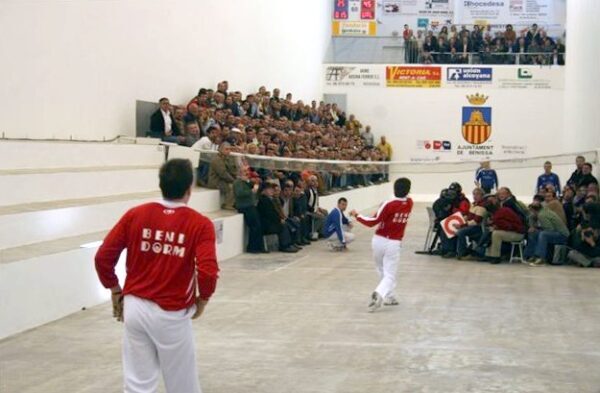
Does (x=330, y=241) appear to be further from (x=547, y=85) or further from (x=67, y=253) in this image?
(x=547, y=85)

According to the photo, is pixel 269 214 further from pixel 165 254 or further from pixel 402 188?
pixel 165 254

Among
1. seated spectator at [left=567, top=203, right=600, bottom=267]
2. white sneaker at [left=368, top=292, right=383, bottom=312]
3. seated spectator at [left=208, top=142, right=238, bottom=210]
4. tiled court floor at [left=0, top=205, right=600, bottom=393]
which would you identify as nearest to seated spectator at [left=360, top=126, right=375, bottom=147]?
seated spectator at [left=208, top=142, right=238, bottom=210]

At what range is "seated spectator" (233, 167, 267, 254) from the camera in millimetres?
16141

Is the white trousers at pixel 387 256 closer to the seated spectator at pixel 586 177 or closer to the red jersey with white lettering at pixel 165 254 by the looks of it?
the red jersey with white lettering at pixel 165 254

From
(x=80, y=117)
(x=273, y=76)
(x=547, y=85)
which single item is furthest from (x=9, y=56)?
(x=547, y=85)

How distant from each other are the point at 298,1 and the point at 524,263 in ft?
56.3

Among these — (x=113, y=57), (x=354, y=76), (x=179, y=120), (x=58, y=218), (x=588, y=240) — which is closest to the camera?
(x=58, y=218)

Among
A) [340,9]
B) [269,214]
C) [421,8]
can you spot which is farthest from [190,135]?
[421,8]

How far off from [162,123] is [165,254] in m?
Answer: 13.0

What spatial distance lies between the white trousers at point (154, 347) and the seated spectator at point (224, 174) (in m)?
11.7

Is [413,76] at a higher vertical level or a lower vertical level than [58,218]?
higher

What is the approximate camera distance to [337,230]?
17391 mm

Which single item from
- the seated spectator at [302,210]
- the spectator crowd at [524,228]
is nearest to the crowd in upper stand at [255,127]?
the seated spectator at [302,210]

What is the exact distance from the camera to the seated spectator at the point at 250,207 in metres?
16.1
